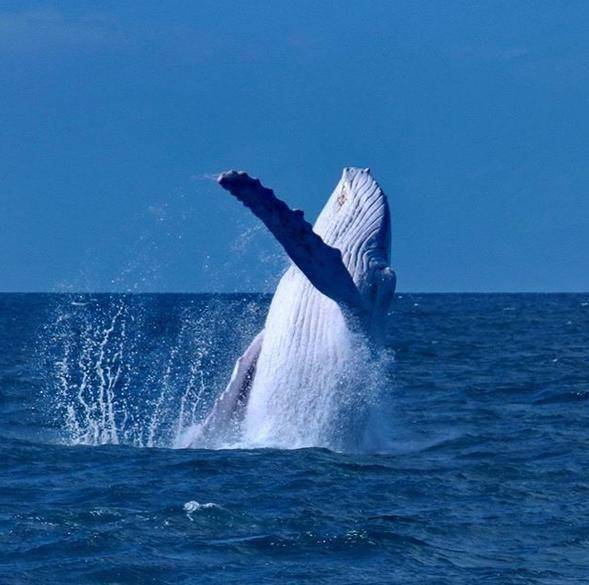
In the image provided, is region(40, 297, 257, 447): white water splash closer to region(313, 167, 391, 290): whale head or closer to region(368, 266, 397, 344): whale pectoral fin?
region(313, 167, 391, 290): whale head

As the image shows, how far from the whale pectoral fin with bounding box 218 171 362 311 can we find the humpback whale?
0.08 metres

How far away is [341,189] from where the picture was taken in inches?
490

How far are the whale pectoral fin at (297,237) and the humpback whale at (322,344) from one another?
0.25ft

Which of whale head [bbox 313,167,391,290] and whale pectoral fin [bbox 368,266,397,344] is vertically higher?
whale head [bbox 313,167,391,290]

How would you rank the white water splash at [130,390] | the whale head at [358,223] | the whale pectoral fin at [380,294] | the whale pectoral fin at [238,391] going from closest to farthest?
the whale pectoral fin at [380,294], the whale head at [358,223], the whale pectoral fin at [238,391], the white water splash at [130,390]

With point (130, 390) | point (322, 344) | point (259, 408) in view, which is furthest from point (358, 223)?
point (130, 390)

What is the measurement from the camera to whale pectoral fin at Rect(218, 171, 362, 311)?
406 inches

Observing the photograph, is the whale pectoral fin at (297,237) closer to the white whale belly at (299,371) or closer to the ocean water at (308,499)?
the white whale belly at (299,371)

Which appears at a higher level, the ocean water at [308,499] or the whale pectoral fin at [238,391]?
the whale pectoral fin at [238,391]

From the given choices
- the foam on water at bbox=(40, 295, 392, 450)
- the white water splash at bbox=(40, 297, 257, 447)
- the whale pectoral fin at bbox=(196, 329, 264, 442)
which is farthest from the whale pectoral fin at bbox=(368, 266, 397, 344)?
the white water splash at bbox=(40, 297, 257, 447)

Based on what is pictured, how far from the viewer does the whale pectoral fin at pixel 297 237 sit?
10.3 m

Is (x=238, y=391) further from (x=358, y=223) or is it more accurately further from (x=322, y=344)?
(x=358, y=223)

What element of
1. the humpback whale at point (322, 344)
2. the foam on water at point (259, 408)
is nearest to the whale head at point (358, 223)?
the humpback whale at point (322, 344)

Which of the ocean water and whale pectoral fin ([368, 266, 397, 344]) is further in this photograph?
whale pectoral fin ([368, 266, 397, 344])
